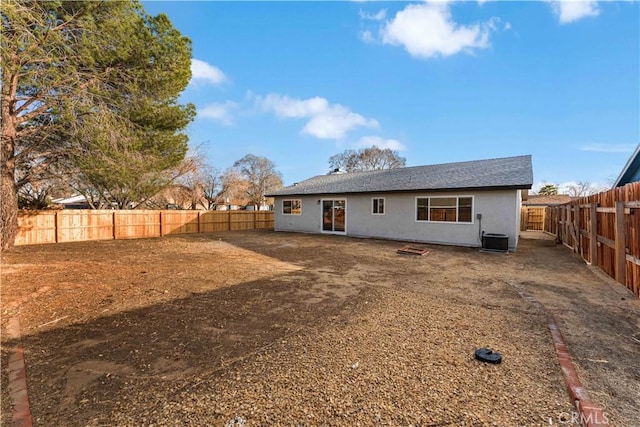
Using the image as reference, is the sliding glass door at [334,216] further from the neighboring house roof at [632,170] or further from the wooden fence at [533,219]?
the wooden fence at [533,219]

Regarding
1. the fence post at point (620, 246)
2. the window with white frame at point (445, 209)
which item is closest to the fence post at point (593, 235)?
the fence post at point (620, 246)

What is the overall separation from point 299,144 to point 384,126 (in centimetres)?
845

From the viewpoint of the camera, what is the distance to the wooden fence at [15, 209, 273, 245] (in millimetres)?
10930

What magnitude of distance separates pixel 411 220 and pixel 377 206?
72.6 inches

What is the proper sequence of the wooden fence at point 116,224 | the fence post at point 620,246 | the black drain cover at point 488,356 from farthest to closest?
the wooden fence at point 116,224 < the fence post at point 620,246 < the black drain cover at point 488,356

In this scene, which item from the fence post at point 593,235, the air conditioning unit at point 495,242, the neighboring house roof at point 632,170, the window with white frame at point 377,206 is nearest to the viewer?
the fence post at point 593,235

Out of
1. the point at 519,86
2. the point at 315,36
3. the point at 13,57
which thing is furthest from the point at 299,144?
the point at 13,57

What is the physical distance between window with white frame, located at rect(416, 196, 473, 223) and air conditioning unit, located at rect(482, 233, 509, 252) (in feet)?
3.43

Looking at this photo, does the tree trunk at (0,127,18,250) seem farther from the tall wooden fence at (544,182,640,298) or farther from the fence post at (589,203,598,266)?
the fence post at (589,203,598,266)

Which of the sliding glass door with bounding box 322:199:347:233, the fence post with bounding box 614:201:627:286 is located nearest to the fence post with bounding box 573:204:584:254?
the fence post with bounding box 614:201:627:286

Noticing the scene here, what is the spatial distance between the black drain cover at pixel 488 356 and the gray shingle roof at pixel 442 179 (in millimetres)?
8804

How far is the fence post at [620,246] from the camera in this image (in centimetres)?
518

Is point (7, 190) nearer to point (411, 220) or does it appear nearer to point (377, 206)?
point (377, 206)

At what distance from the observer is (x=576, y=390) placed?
2172 mm
